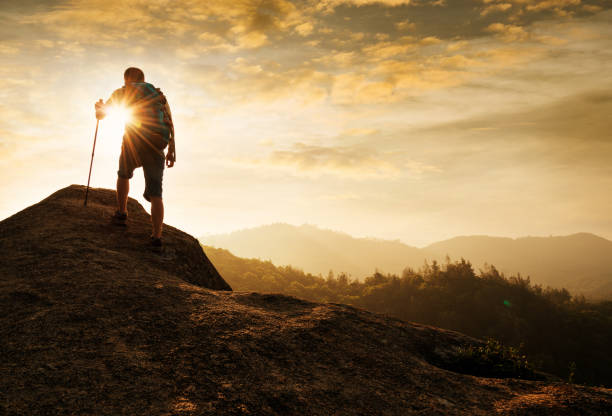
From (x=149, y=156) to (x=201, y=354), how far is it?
4219 millimetres

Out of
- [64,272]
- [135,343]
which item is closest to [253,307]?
[135,343]

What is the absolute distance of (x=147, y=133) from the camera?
21.4 feet

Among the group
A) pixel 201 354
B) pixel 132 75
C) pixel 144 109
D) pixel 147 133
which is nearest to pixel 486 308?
pixel 147 133

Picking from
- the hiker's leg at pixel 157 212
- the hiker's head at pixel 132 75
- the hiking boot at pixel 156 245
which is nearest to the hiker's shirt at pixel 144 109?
the hiker's head at pixel 132 75

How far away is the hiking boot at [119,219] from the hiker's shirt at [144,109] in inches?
66.9

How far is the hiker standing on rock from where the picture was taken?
21.3 feet

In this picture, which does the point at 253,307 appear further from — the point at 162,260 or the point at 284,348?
the point at 162,260

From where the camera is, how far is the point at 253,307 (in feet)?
16.5

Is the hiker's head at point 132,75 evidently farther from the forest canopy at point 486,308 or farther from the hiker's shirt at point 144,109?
the forest canopy at point 486,308

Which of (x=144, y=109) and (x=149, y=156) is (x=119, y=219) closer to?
(x=149, y=156)

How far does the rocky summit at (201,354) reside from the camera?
297 cm

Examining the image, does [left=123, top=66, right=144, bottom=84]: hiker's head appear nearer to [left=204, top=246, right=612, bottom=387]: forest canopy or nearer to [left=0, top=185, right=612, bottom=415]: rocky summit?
[left=0, top=185, right=612, bottom=415]: rocky summit

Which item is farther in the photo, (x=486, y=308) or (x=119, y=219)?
(x=486, y=308)

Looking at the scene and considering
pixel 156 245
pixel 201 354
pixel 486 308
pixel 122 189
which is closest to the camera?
pixel 201 354
